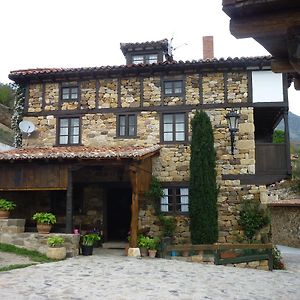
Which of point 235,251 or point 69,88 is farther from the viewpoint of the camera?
point 69,88

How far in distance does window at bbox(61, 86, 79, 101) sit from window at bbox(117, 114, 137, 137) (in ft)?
6.72

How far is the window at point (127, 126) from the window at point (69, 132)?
66.0 inches

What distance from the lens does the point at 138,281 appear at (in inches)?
333

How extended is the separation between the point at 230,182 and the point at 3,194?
839 cm

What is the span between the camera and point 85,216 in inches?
596

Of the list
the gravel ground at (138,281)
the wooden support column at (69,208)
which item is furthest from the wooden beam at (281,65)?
the wooden support column at (69,208)

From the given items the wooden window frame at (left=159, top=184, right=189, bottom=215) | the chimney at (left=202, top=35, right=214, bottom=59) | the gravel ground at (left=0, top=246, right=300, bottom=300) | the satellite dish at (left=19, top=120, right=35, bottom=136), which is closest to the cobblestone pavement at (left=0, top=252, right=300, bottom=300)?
the gravel ground at (left=0, top=246, right=300, bottom=300)

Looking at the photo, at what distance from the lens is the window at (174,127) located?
14.8 metres

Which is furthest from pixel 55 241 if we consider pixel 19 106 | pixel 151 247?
pixel 19 106

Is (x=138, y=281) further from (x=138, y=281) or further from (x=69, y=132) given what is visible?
(x=69, y=132)

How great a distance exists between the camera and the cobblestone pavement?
725 centimetres

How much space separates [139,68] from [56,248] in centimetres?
726

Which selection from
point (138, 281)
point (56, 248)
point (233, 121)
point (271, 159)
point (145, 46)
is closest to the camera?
point (138, 281)

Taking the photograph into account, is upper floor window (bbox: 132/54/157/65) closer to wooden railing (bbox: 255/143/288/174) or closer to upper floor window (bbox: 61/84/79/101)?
upper floor window (bbox: 61/84/79/101)
